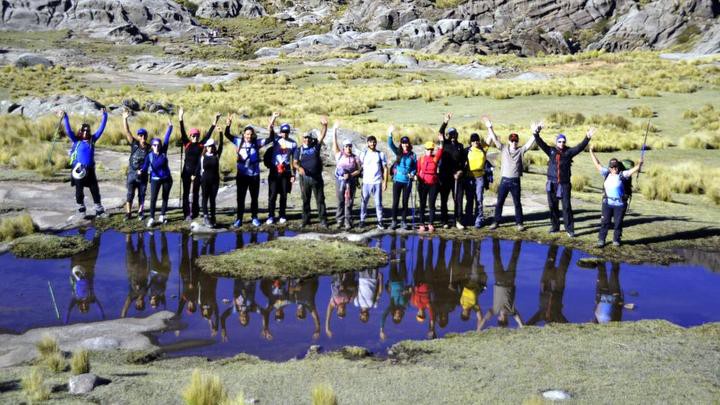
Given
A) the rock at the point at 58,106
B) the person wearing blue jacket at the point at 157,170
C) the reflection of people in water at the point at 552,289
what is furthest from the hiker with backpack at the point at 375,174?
the rock at the point at 58,106

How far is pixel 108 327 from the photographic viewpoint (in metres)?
9.10

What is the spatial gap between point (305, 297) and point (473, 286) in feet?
9.02

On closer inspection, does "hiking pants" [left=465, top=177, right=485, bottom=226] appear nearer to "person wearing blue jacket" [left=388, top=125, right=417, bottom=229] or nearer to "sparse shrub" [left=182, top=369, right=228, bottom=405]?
"person wearing blue jacket" [left=388, top=125, right=417, bottom=229]

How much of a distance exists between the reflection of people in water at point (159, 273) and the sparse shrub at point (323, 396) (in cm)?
457

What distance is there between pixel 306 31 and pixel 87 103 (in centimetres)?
9727

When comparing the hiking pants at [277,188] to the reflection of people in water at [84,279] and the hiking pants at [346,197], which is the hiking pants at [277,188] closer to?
the hiking pants at [346,197]

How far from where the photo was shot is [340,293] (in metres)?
10.8

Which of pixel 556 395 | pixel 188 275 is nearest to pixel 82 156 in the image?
pixel 188 275

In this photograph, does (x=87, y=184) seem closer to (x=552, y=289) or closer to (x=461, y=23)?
(x=552, y=289)

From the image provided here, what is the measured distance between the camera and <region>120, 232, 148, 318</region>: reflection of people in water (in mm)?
10297

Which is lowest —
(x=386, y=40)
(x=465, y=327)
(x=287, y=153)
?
(x=465, y=327)

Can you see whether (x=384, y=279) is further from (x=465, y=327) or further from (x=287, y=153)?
(x=287, y=153)

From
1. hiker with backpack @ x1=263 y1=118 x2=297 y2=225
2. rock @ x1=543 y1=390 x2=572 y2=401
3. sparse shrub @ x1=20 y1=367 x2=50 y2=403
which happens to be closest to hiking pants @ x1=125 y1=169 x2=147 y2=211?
hiker with backpack @ x1=263 y1=118 x2=297 y2=225

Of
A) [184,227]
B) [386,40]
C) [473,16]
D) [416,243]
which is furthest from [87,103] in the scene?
[473,16]
